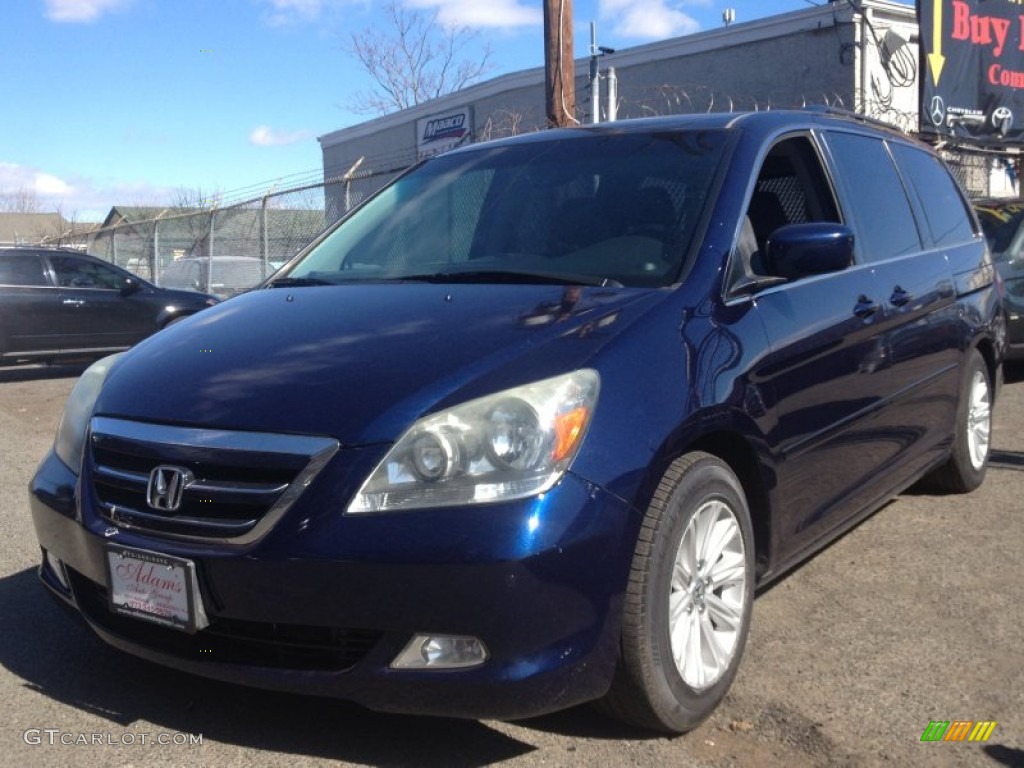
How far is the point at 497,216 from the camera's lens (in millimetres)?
4176

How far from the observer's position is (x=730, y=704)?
3295 mm

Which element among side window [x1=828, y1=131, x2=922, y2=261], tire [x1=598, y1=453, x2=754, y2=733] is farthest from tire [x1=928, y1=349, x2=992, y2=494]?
tire [x1=598, y1=453, x2=754, y2=733]

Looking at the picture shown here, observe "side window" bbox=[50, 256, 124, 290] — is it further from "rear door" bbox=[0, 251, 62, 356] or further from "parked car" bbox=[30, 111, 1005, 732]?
"parked car" bbox=[30, 111, 1005, 732]

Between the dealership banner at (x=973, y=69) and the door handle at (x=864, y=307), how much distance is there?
1367cm

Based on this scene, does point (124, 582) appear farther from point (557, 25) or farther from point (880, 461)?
point (557, 25)

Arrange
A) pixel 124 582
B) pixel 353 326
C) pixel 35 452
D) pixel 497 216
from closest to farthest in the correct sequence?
1. pixel 124 582
2. pixel 353 326
3. pixel 497 216
4. pixel 35 452

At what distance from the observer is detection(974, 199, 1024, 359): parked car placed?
9.27 meters

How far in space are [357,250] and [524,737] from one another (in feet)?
7.05

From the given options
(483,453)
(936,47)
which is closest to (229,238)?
(936,47)

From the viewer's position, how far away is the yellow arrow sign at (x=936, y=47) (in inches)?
649

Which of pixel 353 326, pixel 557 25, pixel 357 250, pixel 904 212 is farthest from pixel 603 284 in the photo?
pixel 557 25

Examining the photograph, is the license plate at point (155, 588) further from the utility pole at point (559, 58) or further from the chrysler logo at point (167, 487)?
the utility pole at point (559, 58)

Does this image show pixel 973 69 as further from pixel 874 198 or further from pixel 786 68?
pixel 874 198

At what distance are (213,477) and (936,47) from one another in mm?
16561
